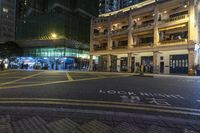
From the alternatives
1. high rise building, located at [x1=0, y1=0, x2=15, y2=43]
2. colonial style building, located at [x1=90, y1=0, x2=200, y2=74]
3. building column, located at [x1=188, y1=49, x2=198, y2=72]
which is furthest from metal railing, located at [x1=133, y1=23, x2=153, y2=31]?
high rise building, located at [x1=0, y1=0, x2=15, y2=43]

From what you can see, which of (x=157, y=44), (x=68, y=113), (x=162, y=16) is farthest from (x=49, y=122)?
(x=162, y=16)

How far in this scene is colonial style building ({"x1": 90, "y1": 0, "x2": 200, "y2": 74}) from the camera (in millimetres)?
35812

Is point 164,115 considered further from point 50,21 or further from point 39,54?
point 50,21

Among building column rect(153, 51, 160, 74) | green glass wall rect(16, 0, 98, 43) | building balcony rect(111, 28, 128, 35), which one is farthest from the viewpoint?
green glass wall rect(16, 0, 98, 43)

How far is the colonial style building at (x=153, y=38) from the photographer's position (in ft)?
117

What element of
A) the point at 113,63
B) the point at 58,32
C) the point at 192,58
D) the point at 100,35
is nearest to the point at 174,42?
the point at 192,58

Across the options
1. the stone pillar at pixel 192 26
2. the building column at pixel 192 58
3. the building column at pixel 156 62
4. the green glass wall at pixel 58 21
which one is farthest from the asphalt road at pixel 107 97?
the green glass wall at pixel 58 21

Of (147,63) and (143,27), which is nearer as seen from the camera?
(143,27)

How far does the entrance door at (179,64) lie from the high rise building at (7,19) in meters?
90.3

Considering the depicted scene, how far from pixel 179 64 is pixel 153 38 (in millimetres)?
6889

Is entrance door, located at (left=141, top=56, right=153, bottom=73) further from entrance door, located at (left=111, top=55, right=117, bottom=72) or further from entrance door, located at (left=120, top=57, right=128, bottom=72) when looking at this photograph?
entrance door, located at (left=111, top=55, right=117, bottom=72)

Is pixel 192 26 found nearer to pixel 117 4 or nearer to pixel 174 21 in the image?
pixel 174 21

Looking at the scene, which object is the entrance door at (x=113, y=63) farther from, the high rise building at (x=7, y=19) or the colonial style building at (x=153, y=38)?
the high rise building at (x=7, y=19)

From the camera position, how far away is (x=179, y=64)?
3922cm
